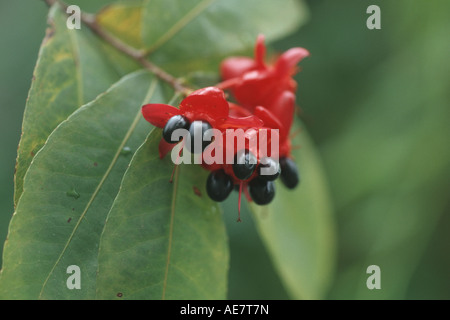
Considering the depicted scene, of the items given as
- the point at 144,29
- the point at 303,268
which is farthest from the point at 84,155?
the point at 303,268

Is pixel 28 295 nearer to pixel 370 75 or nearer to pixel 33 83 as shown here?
pixel 33 83

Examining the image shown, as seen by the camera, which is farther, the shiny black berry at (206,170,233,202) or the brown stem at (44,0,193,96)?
the brown stem at (44,0,193,96)

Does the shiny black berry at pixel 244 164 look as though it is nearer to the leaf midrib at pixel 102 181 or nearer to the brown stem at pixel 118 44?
the leaf midrib at pixel 102 181

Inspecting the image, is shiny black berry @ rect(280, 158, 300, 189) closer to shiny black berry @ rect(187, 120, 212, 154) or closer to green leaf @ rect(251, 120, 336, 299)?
shiny black berry @ rect(187, 120, 212, 154)

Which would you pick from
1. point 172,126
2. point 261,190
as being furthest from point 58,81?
point 261,190

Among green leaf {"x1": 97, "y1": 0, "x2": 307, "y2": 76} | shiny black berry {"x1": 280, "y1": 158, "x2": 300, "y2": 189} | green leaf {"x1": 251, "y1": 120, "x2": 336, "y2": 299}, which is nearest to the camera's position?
shiny black berry {"x1": 280, "y1": 158, "x2": 300, "y2": 189}

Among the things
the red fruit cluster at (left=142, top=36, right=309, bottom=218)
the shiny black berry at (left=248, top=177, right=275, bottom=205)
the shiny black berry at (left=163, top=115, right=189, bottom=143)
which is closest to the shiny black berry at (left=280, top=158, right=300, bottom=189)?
the red fruit cluster at (left=142, top=36, right=309, bottom=218)

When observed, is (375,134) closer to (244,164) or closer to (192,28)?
(192,28)

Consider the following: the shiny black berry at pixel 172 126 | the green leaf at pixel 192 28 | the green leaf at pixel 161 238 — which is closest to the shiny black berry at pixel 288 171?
the green leaf at pixel 161 238
